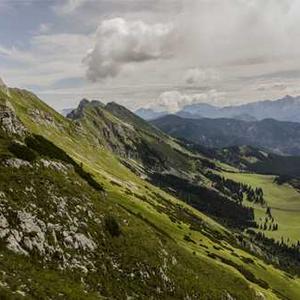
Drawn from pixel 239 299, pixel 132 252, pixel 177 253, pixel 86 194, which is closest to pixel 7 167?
pixel 86 194

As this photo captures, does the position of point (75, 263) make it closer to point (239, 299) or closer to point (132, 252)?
point (132, 252)

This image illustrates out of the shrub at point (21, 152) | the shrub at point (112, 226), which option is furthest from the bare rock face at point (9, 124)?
the shrub at point (112, 226)

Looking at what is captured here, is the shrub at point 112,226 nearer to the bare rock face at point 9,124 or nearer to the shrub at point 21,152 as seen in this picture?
the shrub at point 21,152

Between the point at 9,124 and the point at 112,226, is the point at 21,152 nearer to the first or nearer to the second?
the point at 9,124

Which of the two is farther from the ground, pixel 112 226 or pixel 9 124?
pixel 9 124

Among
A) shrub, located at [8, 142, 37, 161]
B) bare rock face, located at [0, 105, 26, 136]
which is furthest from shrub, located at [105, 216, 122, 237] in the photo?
bare rock face, located at [0, 105, 26, 136]

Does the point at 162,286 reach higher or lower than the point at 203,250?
higher

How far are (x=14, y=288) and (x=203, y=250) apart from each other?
265ft

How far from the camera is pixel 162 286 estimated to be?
58.8 m

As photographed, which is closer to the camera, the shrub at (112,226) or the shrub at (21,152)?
the shrub at (21,152)

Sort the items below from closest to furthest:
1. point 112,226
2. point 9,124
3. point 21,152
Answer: point 21,152
point 112,226
point 9,124

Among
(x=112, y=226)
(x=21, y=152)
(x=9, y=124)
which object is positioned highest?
(x=9, y=124)

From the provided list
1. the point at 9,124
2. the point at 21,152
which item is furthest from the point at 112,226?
the point at 9,124

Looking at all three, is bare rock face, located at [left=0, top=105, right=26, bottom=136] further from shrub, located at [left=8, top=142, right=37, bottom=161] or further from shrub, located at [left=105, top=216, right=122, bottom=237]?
shrub, located at [left=105, top=216, right=122, bottom=237]
